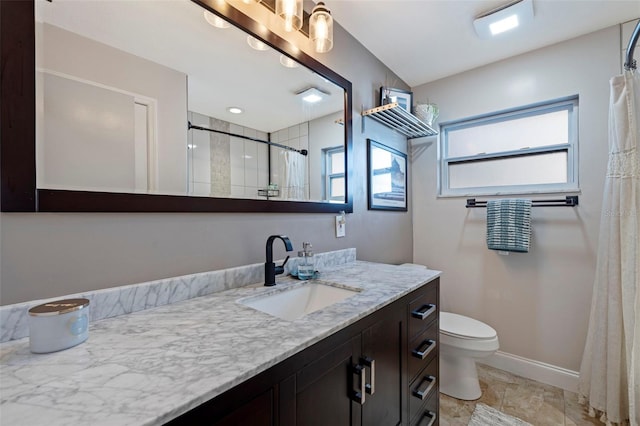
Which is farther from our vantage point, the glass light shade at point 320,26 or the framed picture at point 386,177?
the framed picture at point 386,177

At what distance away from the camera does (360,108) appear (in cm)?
191

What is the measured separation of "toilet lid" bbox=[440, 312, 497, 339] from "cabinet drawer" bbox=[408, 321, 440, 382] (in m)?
0.42

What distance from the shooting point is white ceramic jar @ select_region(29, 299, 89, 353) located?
1.94ft

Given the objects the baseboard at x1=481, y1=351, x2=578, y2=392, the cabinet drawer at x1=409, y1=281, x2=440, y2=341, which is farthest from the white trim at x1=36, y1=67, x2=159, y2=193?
the baseboard at x1=481, y1=351, x2=578, y2=392

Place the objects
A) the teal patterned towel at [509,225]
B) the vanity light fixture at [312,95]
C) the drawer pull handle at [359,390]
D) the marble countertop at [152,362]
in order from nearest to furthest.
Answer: the marble countertop at [152,362] < the drawer pull handle at [359,390] < the vanity light fixture at [312,95] < the teal patterned towel at [509,225]

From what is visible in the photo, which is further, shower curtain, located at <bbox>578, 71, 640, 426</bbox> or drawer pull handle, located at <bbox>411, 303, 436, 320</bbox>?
shower curtain, located at <bbox>578, 71, 640, 426</bbox>

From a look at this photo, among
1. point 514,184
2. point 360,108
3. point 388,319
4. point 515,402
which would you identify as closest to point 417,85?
point 360,108

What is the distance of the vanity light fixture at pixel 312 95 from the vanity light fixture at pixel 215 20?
0.47 meters

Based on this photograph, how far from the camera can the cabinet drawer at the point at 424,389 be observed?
1198mm

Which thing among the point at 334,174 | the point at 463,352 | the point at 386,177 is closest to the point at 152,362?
the point at 334,174

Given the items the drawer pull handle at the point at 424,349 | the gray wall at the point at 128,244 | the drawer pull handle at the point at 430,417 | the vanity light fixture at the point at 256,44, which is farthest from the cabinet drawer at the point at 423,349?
the vanity light fixture at the point at 256,44

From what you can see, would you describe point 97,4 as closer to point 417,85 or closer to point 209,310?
point 209,310

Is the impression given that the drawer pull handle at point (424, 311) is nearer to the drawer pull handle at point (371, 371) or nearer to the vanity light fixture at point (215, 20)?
the drawer pull handle at point (371, 371)

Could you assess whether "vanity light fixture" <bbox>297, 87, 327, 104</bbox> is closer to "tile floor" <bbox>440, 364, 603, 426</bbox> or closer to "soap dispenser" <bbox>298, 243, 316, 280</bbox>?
"soap dispenser" <bbox>298, 243, 316, 280</bbox>
